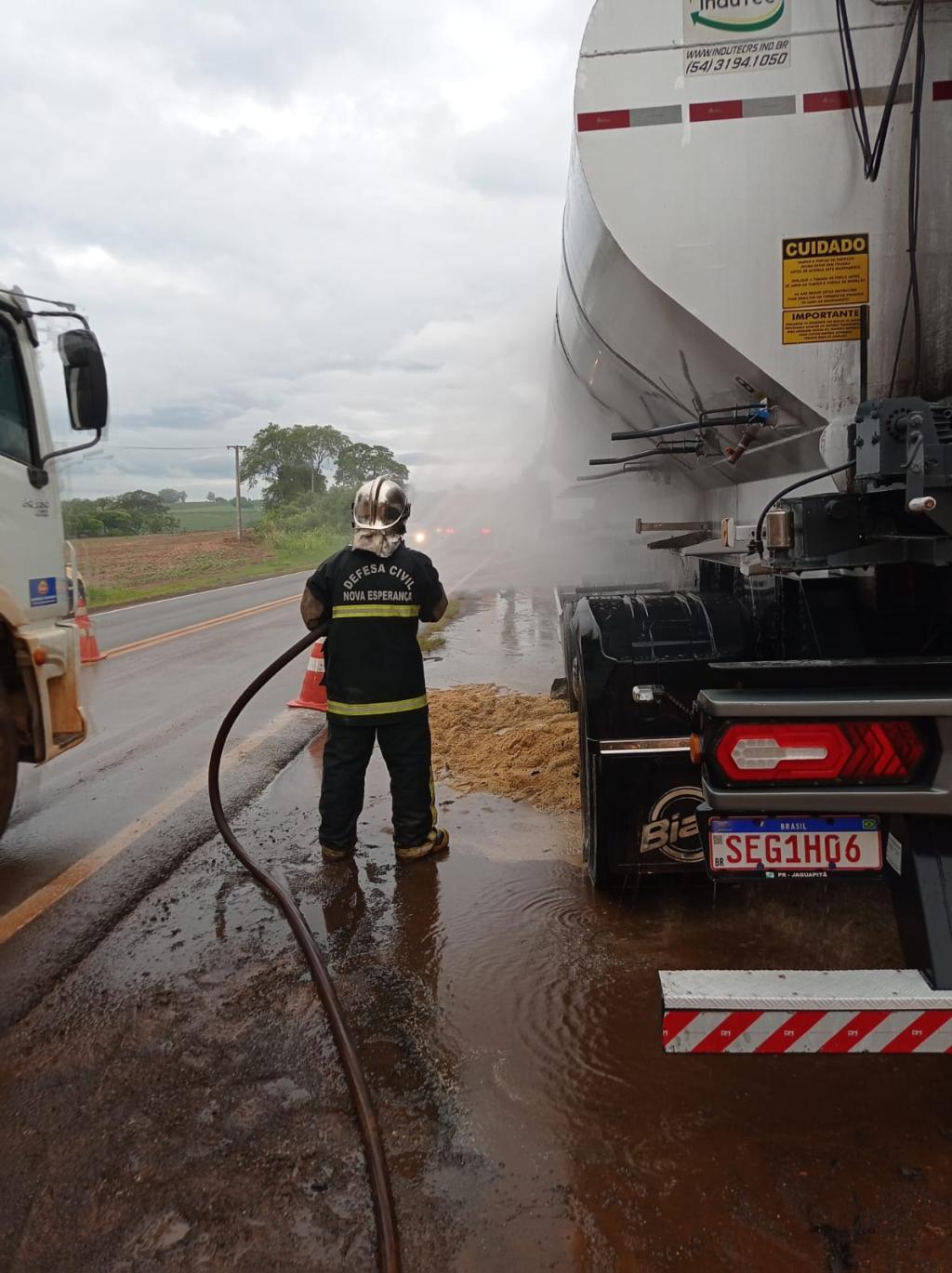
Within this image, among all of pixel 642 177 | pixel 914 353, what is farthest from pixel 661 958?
pixel 642 177

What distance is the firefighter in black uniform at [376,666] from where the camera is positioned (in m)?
3.95

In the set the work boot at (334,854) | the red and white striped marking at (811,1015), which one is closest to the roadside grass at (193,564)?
the work boot at (334,854)

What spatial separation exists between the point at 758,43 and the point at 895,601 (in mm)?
1872

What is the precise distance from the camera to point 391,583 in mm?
3965

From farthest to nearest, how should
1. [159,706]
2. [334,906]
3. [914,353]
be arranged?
1. [159,706]
2. [334,906]
3. [914,353]

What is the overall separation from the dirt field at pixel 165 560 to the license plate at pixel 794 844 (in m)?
17.8

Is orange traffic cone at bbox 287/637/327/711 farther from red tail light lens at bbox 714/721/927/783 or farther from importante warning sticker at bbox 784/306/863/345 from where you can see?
red tail light lens at bbox 714/721/927/783

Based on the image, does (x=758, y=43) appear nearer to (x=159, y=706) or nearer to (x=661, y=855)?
(x=661, y=855)

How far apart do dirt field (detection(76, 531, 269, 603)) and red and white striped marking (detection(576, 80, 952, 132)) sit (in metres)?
16.9

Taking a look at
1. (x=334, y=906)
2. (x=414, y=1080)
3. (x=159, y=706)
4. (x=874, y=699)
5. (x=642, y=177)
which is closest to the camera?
(x=874, y=699)

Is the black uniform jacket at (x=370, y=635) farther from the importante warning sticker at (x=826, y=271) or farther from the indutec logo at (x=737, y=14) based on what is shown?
the indutec logo at (x=737, y=14)

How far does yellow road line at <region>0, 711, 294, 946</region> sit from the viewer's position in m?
3.58

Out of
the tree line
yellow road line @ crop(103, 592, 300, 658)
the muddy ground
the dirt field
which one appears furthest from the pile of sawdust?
the tree line

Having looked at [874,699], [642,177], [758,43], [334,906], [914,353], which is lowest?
[334,906]
